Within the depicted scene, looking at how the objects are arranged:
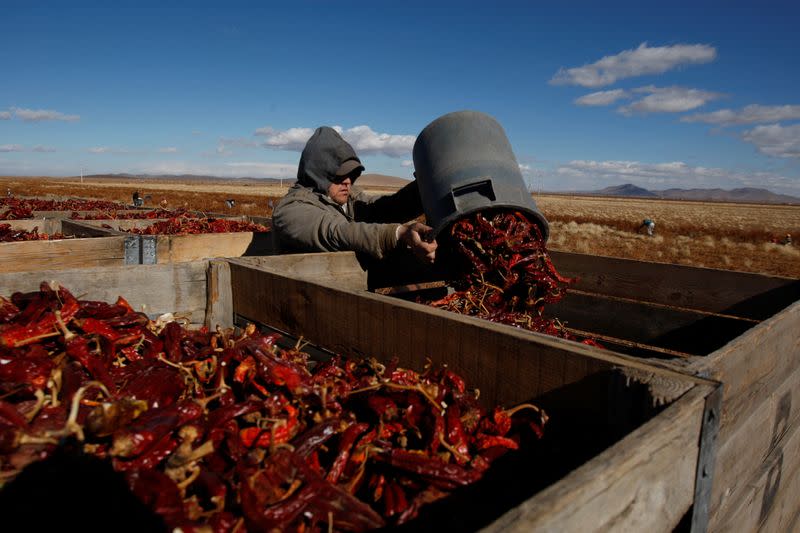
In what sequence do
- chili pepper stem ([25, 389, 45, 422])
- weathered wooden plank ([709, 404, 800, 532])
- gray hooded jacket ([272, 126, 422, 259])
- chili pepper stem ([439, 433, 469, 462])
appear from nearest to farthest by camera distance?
chili pepper stem ([25, 389, 45, 422]) → chili pepper stem ([439, 433, 469, 462]) → weathered wooden plank ([709, 404, 800, 532]) → gray hooded jacket ([272, 126, 422, 259])

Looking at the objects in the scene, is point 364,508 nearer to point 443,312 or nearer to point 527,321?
point 443,312

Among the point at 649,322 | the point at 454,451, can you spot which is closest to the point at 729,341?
the point at 454,451

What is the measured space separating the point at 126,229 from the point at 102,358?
25.7ft

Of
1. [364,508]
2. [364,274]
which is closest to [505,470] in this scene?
[364,508]

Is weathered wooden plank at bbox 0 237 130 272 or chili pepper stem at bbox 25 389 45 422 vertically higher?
weathered wooden plank at bbox 0 237 130 272

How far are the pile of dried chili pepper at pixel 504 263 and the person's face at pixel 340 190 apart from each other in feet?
6.92

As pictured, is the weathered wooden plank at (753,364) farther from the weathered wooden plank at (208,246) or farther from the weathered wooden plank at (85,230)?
the weathered wooden plank at (85,230)

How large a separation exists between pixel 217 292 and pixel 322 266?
91 cm

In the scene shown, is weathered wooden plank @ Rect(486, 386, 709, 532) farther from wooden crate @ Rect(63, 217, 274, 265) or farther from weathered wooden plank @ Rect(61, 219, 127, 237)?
weathered wooden plank @ Rect(61, 219, 127, 237)

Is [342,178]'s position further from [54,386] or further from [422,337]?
[54,386]

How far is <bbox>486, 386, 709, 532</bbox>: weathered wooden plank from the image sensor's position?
1079 mm

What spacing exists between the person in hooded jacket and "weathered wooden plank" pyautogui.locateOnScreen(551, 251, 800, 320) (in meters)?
1.88

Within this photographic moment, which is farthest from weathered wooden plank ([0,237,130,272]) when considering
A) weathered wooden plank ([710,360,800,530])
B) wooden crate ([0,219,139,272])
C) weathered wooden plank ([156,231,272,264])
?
weathered wooden plank ([710,360,800,530])

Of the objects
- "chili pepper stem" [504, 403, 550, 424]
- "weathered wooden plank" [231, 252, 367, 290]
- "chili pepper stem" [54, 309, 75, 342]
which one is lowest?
"chili pepper stem" [504, 403, 550, 424]
